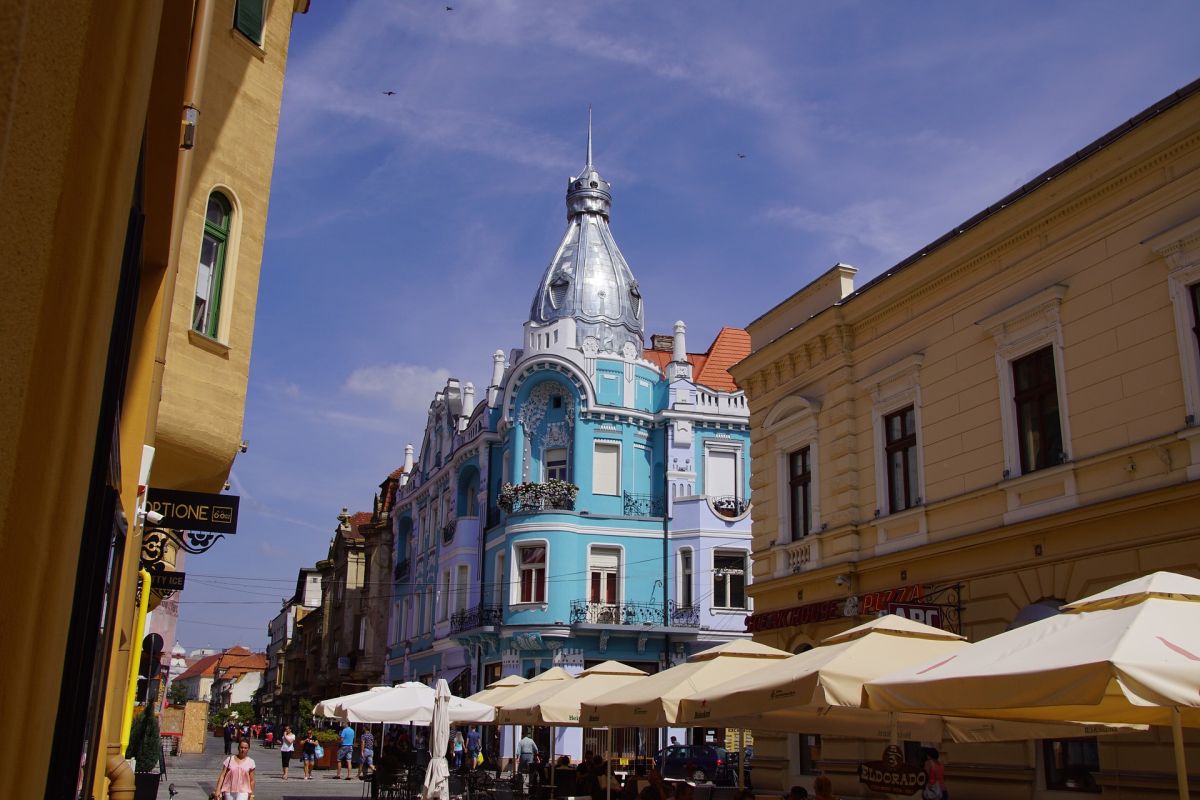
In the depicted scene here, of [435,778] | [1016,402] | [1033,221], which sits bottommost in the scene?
[435,778]

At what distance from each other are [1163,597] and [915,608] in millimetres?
8743

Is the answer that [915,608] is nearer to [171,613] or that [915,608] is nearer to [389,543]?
[171,613]

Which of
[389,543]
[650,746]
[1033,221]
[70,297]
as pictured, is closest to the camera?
[70,297]

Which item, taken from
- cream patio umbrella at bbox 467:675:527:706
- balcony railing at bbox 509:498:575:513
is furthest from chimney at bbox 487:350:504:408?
cream patio umbrella at bbox 467:675:527:706

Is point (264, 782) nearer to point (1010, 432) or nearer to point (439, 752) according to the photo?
point (439, 752)

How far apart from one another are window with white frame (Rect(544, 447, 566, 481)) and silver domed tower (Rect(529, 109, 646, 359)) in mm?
3933

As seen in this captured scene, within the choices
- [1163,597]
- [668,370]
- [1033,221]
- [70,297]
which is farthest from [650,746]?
[70,297]

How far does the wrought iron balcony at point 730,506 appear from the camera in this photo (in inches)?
1610

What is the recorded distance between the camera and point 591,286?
44000mm

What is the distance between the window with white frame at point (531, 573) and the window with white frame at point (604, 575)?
170cm

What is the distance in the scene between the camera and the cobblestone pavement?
84.8 ft

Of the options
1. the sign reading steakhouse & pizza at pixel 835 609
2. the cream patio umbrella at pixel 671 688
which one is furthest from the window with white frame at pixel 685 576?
the cream patio umbrella at pixel 671 688

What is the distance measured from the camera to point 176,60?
576 centimetres

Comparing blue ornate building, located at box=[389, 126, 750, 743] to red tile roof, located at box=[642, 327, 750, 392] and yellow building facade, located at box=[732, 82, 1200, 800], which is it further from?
yellow building facade, located at box=[732, 82, 1200, 800]
